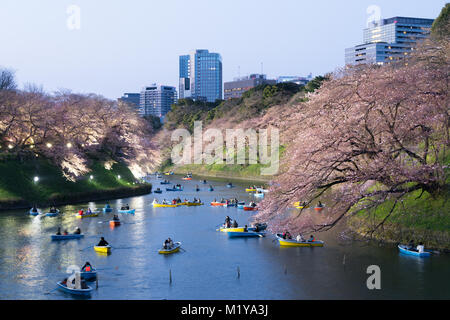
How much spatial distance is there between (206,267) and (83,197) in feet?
102

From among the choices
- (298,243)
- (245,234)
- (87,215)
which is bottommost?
(245,234)

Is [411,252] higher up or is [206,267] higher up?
[411,252]

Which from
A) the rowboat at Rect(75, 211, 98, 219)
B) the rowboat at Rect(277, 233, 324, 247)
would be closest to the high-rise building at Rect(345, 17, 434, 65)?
the rowboat at Rect(75, 211, 98, 219)

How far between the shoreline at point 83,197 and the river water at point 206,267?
718 cm

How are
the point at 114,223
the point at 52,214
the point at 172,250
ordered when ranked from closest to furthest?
the point at 172,250 → the point at 114,223 → the point at 52,214

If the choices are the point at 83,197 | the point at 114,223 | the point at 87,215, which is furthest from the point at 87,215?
the point at 83,197

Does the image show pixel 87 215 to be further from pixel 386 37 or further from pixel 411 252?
pixel 386 37

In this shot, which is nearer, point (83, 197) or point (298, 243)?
point (298, 243)

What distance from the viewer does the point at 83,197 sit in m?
54.3

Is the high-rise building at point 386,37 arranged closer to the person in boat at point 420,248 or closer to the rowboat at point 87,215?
the rowboat at point 87,215

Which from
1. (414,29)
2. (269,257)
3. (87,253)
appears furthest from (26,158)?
(414,29)

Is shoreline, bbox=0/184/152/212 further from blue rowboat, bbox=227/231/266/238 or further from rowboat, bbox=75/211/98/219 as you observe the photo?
blue rowboat, bbox=227/231/266/238

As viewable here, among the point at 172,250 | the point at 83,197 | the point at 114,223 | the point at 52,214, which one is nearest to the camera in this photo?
the point at 172,250
